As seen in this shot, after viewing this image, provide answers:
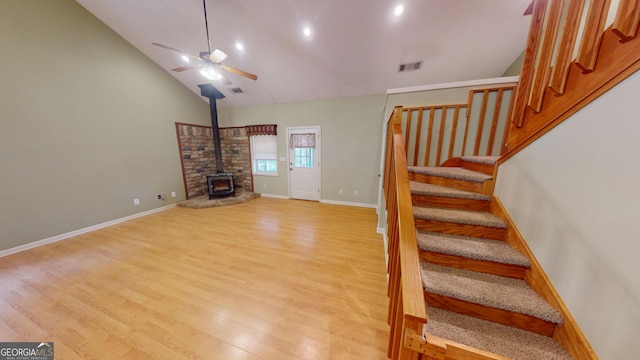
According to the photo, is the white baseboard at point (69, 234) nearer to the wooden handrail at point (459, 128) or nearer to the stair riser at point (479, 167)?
the wooden handrail at point (459, 128)

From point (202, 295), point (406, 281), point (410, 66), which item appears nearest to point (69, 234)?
point (202, 295)

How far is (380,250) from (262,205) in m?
3.01

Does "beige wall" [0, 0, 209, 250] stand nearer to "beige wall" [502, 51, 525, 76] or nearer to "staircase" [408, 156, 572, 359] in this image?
"staircase" [408, 156, 572, 359]

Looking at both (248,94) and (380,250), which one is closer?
(380,250)

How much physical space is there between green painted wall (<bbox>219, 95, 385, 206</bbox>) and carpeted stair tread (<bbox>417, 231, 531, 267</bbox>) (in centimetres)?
276

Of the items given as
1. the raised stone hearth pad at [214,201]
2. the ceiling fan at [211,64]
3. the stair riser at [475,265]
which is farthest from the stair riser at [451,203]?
the raised stone hearth pad at [214,201]

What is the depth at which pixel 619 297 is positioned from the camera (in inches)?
28.6

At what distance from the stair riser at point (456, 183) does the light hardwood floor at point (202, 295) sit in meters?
1.14

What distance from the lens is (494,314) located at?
106 centimetres

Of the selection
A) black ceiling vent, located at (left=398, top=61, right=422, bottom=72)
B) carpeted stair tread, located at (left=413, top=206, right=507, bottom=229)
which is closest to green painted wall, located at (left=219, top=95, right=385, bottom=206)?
black ceiling vent, located at (left=398, top=61, right=422, bottom=72)

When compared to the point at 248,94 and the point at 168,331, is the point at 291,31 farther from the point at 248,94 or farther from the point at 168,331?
the point at 168,331

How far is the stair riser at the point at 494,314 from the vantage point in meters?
1.00

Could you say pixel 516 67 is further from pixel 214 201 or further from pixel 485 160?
pixel 214 201

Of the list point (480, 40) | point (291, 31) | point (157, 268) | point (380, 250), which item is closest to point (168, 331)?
point (157, 268)
